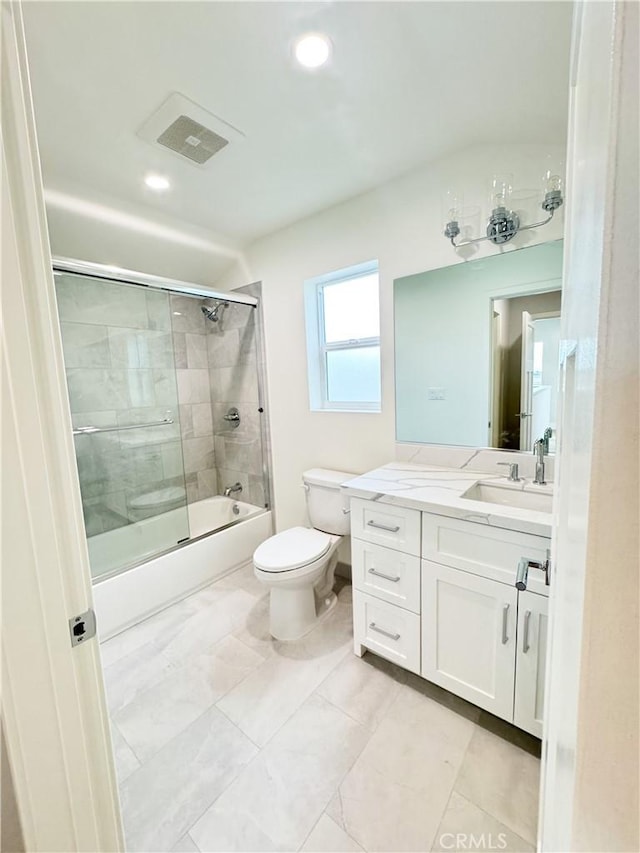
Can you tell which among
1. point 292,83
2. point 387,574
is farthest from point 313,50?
point 387,574

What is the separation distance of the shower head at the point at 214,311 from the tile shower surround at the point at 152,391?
0.16ft

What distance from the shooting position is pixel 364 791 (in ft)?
3.65

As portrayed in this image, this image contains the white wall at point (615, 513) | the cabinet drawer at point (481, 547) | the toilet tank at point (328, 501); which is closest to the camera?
the white wall at point (615, 513)

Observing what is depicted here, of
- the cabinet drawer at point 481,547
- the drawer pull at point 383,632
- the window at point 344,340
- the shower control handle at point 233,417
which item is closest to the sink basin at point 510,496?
the cabinet drawer at point 481,547

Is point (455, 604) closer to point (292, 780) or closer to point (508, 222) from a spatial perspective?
point (292, 780)

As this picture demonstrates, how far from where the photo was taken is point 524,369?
5.12ft

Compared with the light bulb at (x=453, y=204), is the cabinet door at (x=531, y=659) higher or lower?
lower

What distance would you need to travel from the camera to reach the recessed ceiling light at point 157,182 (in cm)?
168

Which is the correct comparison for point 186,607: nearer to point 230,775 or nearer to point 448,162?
point 230,775

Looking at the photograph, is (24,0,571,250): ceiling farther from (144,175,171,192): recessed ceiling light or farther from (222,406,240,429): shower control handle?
(222,406,240,429): shower control handle

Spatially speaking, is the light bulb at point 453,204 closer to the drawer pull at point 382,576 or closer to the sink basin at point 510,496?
the sink basin at point 510,496

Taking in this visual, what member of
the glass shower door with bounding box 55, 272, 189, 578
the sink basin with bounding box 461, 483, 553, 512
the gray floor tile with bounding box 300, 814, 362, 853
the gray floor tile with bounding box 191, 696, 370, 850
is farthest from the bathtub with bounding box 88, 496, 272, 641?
the sink basin with bounding box 461, 483, 553, 512

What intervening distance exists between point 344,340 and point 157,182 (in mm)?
1302

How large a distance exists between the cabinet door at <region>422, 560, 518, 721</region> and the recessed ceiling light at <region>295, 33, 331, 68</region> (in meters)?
1.79
